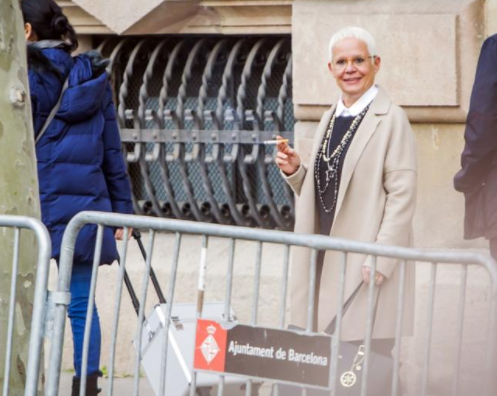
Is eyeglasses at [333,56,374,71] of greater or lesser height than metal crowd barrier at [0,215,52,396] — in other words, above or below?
above

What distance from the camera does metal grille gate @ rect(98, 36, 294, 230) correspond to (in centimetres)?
761

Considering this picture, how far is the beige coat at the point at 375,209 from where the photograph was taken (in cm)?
520

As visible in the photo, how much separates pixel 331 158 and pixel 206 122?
96.1 inches

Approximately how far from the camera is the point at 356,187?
17.4 feet

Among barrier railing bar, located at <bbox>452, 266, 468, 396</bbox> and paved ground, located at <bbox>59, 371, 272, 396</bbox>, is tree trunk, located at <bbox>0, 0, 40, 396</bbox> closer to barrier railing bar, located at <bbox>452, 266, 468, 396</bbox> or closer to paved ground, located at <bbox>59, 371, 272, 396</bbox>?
barrier railing bar, located at <bbox>452, 266, 468, 396</bbox>

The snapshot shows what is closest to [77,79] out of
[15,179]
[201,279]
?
[15,179]

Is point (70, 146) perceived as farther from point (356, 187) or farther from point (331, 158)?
point (356, 187)

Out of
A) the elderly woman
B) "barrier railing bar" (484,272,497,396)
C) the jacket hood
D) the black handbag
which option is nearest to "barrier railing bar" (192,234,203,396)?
the black handbag

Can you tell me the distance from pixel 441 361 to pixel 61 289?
281 centimetres

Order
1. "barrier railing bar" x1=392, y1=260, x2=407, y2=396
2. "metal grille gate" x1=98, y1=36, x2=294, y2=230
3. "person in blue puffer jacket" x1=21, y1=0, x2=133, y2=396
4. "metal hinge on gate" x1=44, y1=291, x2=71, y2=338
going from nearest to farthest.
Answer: "barrier railing bar" x1=392, y1=260, x2=407, y2=396, "metal hinge on gate" x1=44, y1=291, x2=71, y2=338, "person in blue puffer jacket" x1=21, y1=0, x2=133, y2=396, "metal grille gate" x1=98, y1=36, x2=294, y2=230

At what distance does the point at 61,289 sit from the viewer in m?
4.46

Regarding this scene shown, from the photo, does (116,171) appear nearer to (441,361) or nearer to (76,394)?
(76,394)

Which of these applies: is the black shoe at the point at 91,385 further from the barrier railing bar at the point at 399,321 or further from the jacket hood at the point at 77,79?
the barrier railing bar at the point at 399,321

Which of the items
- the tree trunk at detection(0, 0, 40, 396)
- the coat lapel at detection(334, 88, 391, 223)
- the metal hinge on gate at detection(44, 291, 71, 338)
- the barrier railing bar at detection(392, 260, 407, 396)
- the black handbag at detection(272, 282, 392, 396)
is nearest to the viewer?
the barrier railing bar at detection(392, 260, 407, 396)
